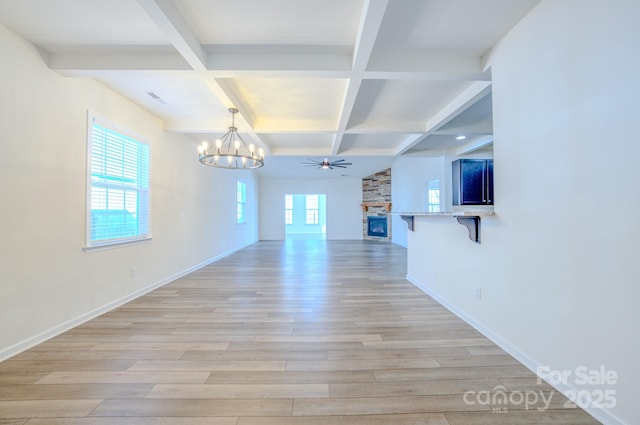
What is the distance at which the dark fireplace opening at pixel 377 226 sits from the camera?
33.2ft

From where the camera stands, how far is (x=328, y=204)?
1098 centimetres

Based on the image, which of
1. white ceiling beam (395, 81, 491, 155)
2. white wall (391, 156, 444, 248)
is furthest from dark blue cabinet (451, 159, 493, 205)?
white ceiling beam (395, 81, 491, 155)

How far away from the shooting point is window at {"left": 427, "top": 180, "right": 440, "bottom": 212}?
6.60 meters

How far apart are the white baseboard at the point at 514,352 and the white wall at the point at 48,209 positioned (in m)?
3.91

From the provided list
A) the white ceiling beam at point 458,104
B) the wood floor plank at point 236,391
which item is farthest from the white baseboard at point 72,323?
the white ceiling beam at point 458,104

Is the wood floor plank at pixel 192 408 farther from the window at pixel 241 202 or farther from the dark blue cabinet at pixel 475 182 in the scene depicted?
the window at pixel 241 202

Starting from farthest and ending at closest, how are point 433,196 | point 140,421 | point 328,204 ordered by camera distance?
point 328,204, point 433,196, point 140,421

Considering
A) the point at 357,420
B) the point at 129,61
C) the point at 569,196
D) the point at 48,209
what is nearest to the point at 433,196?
the point at 569,196

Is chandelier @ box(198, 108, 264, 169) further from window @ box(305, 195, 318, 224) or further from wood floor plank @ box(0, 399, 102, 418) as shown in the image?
window @ box(305, 195, 318, 224)

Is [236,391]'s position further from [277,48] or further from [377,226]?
[377,226]

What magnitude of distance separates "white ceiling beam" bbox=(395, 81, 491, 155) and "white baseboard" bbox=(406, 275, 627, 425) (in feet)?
7.86

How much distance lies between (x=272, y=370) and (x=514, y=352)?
1853 mm

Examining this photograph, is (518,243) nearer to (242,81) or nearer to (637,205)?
(637,205)

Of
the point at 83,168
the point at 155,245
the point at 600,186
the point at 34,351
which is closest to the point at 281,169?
the point at 155,245
